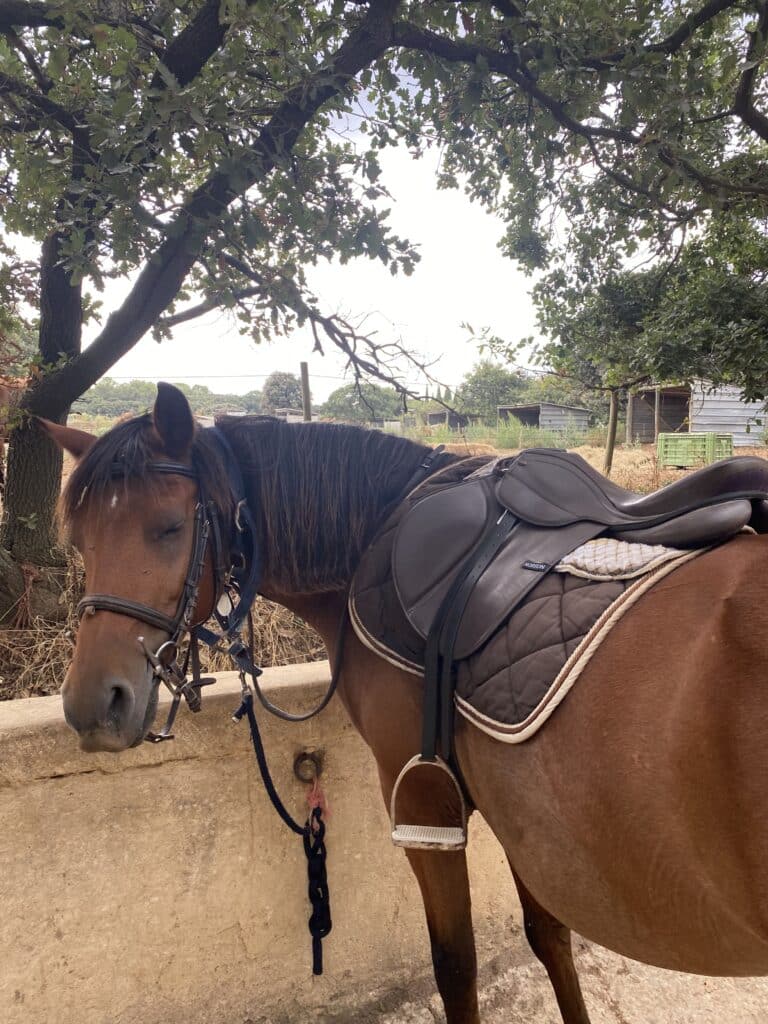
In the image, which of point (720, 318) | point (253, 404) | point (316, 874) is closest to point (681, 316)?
point (720, 318)

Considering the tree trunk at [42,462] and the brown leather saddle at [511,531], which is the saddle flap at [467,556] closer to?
the brown leather saddle at [511,531]

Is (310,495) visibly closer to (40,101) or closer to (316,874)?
(316,874)

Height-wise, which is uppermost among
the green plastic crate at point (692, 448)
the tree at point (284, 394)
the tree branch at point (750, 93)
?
the tree branch at point (750, 93)

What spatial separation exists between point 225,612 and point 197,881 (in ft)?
3.28

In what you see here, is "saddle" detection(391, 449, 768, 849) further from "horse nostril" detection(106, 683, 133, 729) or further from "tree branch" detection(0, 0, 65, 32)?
"tree branch" detection(0, 0, 65, 32)

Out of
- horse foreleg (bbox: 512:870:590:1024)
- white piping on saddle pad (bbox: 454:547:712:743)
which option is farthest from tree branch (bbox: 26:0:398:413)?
horse foreleg (bbox: 512:870:590:1024)

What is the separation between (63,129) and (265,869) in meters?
3.50

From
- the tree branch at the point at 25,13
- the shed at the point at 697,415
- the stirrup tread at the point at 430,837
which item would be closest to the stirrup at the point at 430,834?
the stirrup tread at the point at 430,837

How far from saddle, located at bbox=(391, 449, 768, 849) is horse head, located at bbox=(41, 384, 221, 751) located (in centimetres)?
54

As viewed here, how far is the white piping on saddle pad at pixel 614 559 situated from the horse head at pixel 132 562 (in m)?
0.89

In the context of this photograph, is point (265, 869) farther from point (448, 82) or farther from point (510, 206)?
point (510, 206)

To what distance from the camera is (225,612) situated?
151cm

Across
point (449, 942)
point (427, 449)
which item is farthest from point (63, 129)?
point (449, 942)

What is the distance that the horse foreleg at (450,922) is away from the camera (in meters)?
1.49
